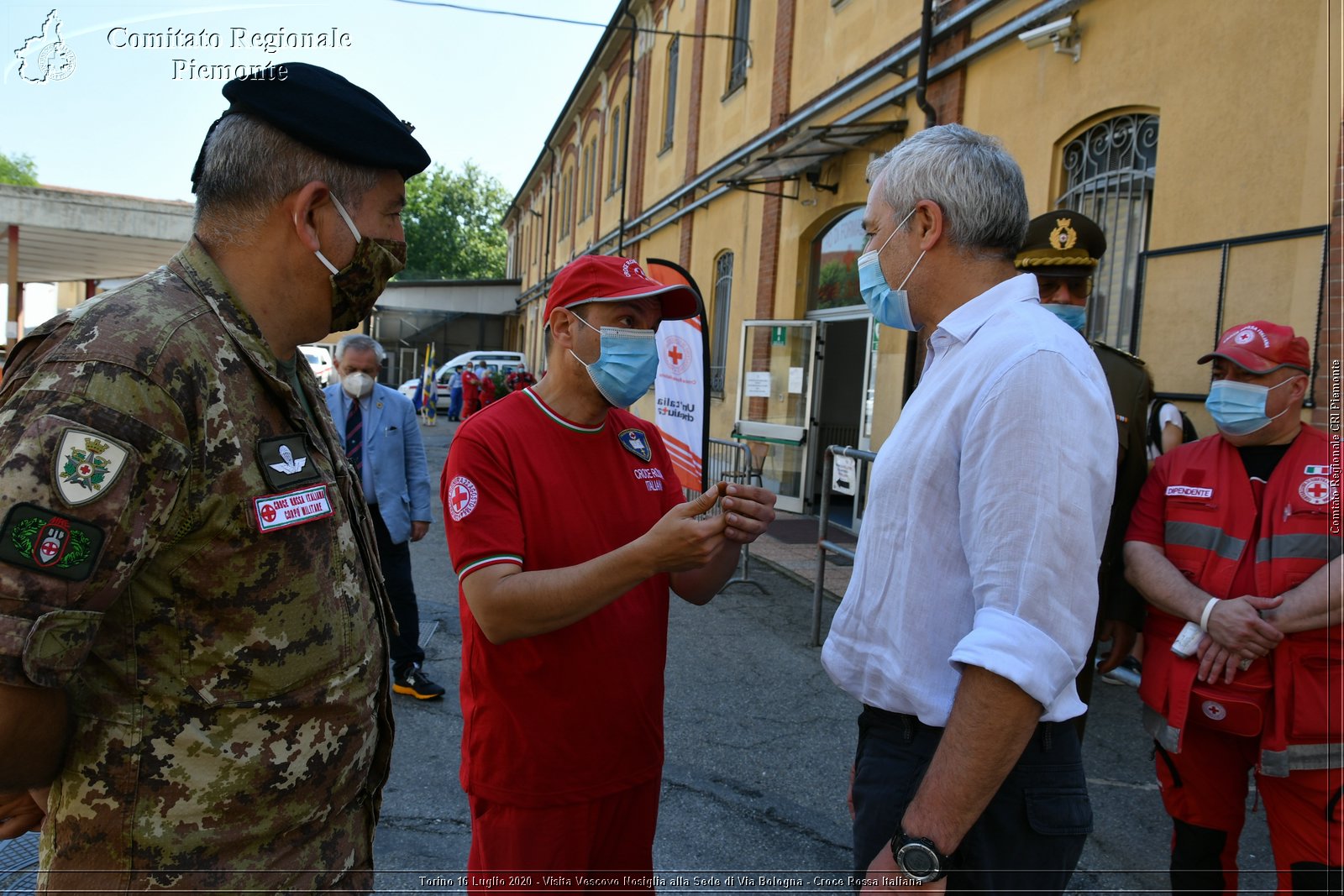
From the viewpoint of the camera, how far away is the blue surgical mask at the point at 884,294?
1727mm

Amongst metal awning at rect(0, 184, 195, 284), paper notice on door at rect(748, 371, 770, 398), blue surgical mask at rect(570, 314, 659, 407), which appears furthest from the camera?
paper notice on door at rect(748, 371, 770, 398)

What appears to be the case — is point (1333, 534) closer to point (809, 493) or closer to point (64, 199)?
point (809, 493)

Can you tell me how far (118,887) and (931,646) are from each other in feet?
4.56

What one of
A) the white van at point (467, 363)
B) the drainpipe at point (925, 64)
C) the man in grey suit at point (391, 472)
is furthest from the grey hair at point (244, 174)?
the white van at point (467, 363)

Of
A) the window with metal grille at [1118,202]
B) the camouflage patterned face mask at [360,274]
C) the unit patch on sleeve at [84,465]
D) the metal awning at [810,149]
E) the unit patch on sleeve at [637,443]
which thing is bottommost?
the unit patch on sleeve at [637,443]

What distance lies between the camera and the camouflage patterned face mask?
1506mm

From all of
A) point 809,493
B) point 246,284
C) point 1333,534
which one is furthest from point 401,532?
point 809,493

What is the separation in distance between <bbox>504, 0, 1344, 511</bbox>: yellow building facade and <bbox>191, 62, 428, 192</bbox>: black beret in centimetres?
328

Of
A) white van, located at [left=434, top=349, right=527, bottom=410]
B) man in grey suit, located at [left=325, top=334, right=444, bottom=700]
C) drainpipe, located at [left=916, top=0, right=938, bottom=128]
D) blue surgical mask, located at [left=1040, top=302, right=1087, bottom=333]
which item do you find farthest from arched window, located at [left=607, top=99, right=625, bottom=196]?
blue surgical mask, located at [left=1040, top=302, right=1087, bottom=333]

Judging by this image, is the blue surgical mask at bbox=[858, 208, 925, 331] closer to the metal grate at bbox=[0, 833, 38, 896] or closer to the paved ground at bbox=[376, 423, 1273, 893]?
the paved ground at bbox=[376, 423, 1273, 893]

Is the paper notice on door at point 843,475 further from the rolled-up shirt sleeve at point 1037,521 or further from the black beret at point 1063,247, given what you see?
the rolled-up shirt sleeve at point 1037,521

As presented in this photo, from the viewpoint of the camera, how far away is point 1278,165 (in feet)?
14.5

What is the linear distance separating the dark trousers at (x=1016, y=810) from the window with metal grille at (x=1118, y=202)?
487cm

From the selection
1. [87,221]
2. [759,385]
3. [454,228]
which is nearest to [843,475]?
[759,385]
